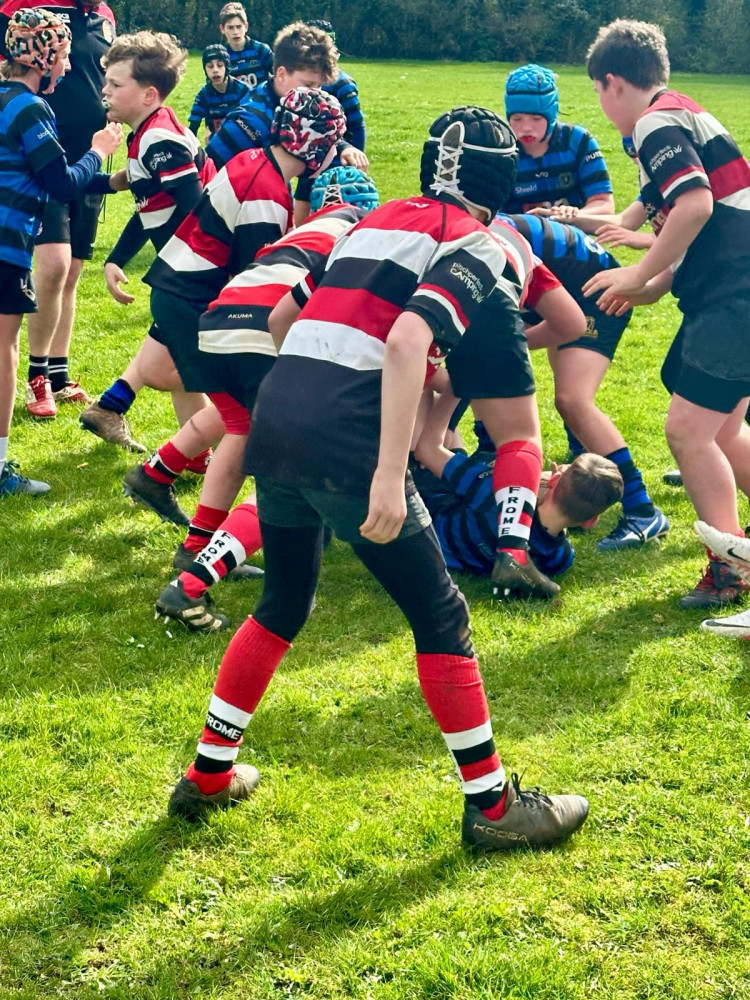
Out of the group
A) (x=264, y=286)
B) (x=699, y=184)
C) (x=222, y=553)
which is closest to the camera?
(x=264, y=286)

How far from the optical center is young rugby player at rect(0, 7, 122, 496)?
5647mm

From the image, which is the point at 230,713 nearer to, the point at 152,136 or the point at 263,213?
the point at 263,213

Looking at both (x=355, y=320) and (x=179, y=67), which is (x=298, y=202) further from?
(x=355, y=320)

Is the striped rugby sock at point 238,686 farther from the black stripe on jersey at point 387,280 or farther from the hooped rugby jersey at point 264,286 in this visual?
the hooped rugby jersey at point 264,286

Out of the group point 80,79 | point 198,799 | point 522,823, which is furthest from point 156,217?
point 522,823

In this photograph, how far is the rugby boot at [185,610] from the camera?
4746 millimetres

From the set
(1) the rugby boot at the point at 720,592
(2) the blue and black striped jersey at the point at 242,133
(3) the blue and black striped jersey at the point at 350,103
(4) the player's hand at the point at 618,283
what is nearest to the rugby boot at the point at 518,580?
(1) the rugby boot at the point at 720,592

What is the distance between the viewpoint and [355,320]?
305 cm

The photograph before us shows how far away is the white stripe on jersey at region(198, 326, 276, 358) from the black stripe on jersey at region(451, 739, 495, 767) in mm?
1877

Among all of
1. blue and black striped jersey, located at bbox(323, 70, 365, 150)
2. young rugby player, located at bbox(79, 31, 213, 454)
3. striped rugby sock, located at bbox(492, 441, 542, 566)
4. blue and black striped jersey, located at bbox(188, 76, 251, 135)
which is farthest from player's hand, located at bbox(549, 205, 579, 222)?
blue and black striped jersey, located at bbox(188, 76, 251, 135)

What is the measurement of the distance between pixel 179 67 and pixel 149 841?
403 cm

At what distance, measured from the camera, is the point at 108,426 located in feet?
21.6

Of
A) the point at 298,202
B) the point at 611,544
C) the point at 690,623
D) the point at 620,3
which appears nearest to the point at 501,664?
the point at 690,623

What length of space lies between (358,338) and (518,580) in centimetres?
214
